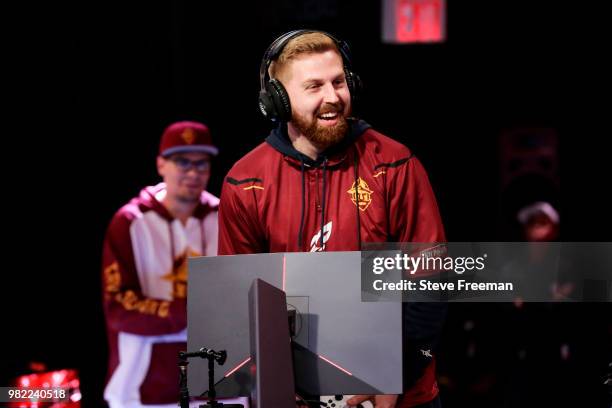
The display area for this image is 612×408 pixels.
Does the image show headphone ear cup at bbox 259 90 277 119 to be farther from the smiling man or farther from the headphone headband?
the smiling man

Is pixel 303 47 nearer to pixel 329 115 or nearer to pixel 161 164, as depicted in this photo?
pixel 329 115

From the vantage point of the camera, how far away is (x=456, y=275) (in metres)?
2.72

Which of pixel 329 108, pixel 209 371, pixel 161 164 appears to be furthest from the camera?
pixel 161 164

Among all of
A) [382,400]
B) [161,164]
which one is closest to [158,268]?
[161,164]

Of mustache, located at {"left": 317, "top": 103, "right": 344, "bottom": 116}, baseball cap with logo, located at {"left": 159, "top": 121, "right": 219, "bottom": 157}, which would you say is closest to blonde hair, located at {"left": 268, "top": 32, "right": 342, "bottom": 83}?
mustache, located at {"left": 317, "top": 103, "right": 344, "bottom": 116}

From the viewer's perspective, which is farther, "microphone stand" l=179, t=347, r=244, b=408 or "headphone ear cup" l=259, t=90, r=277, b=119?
"headphone ear cup" l=259, t=90, r=277, b=119

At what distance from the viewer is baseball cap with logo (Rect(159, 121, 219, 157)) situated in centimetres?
496

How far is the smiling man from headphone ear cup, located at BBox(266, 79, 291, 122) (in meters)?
2.08

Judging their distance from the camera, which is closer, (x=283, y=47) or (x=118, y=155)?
(x=283, y=47)

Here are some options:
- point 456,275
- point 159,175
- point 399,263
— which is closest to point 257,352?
point 399,263

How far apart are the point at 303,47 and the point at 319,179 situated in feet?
1.40

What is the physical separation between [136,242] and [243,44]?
1.68 metres

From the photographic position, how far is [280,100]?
2916mm

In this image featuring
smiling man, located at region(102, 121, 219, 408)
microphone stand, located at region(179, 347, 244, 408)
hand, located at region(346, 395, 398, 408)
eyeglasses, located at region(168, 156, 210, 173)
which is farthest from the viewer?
eyeglasses, located at region(168, 156, 210, 173)
